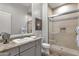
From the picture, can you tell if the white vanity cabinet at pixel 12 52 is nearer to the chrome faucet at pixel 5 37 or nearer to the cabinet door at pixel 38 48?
the chrome faucet at pixel 5 37

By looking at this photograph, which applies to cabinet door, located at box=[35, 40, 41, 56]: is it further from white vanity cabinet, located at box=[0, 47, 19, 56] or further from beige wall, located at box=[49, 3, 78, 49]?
white vanity cabinet, located at box=[0, 47, 19, 56]

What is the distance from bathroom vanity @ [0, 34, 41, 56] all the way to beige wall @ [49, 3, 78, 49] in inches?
13.3

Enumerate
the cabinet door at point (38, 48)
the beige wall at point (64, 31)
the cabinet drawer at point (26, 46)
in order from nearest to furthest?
the cabinet drawer at point (26, 46) → the cabinet door at point (38, 48) → the beige wall at point (64, 31)

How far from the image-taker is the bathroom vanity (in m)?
0.97

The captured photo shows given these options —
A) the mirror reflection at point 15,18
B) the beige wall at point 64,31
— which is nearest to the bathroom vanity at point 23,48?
the mirror reflection at point 15,18

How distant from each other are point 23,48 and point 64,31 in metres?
1.00

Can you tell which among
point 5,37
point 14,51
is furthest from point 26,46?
point 5,37

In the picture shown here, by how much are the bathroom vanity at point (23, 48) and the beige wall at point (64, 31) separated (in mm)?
337

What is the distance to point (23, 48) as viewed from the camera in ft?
3.90

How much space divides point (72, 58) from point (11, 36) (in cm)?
105

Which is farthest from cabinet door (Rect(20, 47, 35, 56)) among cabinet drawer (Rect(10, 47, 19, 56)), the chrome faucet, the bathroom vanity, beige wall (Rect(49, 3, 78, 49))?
beige wall (Rect(49, 3, 78, 49))

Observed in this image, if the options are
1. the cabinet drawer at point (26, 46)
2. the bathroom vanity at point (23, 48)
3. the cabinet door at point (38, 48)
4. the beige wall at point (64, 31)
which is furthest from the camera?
the beige wall at point (64, 31)

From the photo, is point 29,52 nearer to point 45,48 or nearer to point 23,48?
point 23,48

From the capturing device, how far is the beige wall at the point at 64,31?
5.04ft
